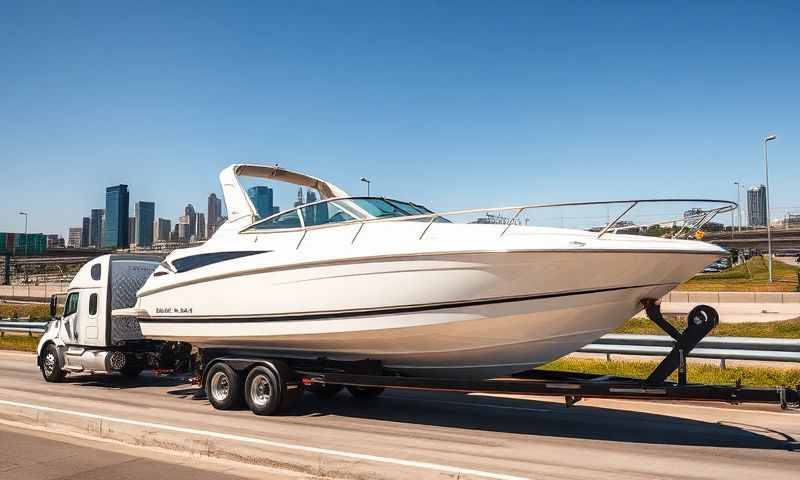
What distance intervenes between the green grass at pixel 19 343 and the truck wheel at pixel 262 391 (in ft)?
42.9

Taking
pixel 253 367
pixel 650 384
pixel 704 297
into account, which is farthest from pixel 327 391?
pixel 704 297

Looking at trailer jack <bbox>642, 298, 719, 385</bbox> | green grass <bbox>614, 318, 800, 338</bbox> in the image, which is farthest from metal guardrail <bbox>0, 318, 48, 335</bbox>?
trailer jack <bbox>642, 298, 719, 385</bbox>

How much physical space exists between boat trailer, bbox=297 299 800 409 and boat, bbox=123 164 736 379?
1.15 ft

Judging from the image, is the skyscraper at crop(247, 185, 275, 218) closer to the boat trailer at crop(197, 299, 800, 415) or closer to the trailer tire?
the boat trailer at crop(197, 299, 800, 415)

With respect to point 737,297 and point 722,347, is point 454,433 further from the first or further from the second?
point 737,297

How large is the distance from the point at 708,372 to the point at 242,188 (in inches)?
347

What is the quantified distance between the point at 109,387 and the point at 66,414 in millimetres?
4164

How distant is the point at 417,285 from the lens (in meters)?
7.20

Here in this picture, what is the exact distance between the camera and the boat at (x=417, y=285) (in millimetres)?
6668

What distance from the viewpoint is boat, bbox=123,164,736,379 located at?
21.9 feet

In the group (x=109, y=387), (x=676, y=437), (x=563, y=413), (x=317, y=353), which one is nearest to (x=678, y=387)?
(x=676, y=437)

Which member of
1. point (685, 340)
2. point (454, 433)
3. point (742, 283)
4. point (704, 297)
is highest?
point (742, 283)

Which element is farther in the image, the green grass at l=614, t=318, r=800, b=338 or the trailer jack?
the green grass at l=614, t=318, r=800, b=338

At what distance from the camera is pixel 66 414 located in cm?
799
